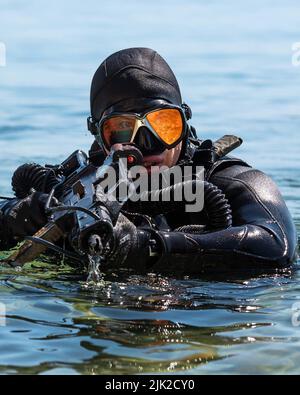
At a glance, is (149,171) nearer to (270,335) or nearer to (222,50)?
(270,335)

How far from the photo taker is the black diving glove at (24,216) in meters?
5.92

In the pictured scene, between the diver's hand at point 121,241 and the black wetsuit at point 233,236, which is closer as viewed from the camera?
the diver's hand at point 121,241

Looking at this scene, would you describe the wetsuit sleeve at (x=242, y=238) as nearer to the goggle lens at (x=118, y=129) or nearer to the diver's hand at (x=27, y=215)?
the goggle lens at (x=118, y=129)

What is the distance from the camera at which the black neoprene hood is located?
6.05 meters

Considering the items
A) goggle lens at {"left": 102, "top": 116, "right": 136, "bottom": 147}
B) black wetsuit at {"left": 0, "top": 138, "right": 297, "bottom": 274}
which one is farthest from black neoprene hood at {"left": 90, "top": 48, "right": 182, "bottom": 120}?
black wetsuit at {"left": 0, "top": 138, "right": 297, "bottom": 274}

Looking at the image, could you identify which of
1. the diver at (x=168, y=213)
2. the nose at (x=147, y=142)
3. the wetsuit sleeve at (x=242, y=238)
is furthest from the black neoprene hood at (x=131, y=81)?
the wetsuit sleeve at (x=242, y=238)

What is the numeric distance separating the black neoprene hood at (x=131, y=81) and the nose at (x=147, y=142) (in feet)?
0.83

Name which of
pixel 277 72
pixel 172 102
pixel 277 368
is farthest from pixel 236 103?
pixel 277 368

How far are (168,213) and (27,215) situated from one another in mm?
727

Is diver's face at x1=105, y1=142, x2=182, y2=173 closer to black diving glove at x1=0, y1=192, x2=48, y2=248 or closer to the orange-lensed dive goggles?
the orange-lensed dive goggles

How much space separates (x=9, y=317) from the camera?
493cm

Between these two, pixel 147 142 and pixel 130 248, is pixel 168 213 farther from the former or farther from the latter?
pixel 130 248

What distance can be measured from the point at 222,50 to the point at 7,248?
32.7 feet

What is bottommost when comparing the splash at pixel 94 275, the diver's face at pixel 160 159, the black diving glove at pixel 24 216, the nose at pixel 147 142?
the splash at pixel 94 275
